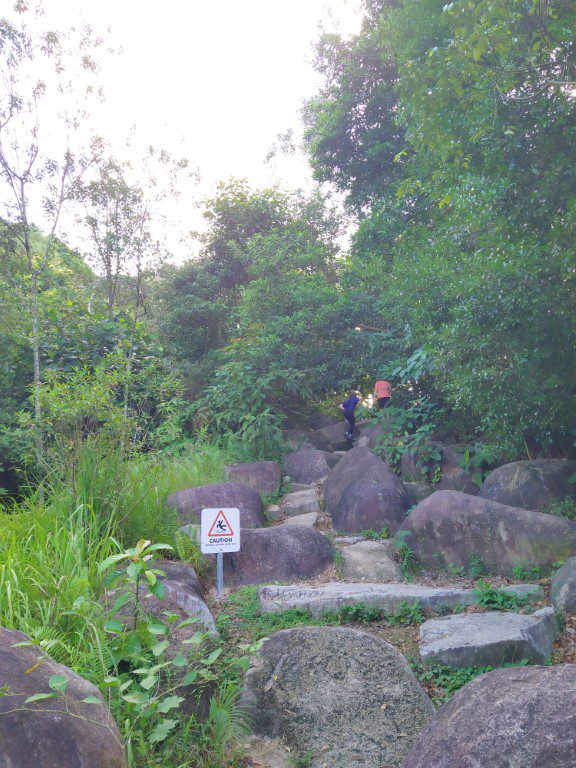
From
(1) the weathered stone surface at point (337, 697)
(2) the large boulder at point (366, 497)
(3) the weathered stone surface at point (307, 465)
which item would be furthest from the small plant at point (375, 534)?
(1) the weathered stone surface at point (337, 697)

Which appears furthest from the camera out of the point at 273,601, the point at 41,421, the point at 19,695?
the point at 41,421

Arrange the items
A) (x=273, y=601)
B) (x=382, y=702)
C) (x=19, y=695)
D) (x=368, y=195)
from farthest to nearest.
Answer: (x=368, y=195)
(x=273, y=601)
(x=382, y=702)
(x=19, y=695)

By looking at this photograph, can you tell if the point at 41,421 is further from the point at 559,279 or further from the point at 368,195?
the point at 368,195

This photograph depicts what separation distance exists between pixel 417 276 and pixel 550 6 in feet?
12.0

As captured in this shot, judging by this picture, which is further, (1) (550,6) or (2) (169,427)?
(2) (169,427)

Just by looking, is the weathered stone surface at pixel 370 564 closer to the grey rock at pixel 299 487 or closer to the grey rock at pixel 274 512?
the grey rock at pixel 274 512

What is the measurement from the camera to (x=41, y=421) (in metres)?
6.54

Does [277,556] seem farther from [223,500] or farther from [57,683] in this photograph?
[57,683]

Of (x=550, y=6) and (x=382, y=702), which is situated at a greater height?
(x=550, y=6)

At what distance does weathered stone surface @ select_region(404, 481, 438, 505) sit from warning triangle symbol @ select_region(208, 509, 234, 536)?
3765mm

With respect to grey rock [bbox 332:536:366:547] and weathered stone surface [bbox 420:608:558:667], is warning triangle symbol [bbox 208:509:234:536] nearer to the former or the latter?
weathered stone surface [bbox 420:608:558:667]

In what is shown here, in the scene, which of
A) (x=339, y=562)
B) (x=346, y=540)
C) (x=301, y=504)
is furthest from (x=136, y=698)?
(x=301, y=504)

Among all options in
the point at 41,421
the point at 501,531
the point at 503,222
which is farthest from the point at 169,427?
the point at 503,222

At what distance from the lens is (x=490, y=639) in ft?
14.0
